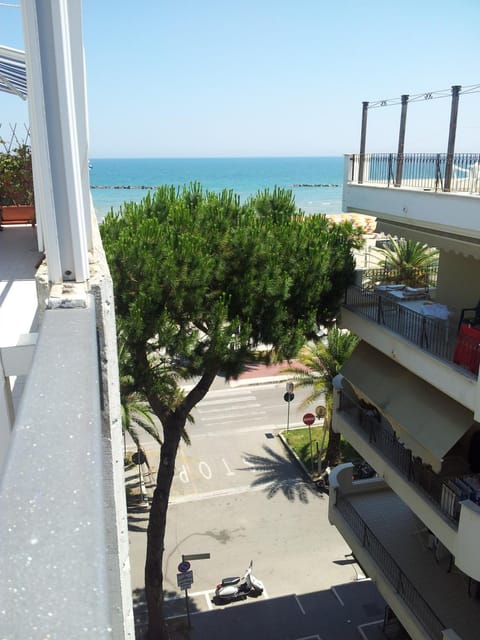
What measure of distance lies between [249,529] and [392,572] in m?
7.84

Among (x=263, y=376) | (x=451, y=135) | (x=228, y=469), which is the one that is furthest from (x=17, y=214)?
(x=263, y=376)

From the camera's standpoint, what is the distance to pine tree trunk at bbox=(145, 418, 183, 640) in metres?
13.2

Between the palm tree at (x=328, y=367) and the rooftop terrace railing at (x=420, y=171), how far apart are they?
7222 mm

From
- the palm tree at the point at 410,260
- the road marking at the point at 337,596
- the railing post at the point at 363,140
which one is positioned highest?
the railing post at the point at 363,140

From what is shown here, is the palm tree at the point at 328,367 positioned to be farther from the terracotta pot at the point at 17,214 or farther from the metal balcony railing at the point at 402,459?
the terracotta pot at the point at 17,214

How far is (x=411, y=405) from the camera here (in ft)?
33.9

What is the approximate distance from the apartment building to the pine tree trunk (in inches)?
153

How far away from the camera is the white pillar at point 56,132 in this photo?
2260 mm

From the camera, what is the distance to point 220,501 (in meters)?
19.3

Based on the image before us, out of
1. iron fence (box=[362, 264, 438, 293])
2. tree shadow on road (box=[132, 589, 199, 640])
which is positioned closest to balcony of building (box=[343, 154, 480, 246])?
iron fence (box=[362, 264, 438, 293])

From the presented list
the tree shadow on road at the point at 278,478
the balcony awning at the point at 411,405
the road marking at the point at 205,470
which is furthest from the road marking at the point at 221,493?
the balcony awning at the point at 411,405

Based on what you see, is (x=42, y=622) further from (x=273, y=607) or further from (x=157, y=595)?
(x=273, y=607)

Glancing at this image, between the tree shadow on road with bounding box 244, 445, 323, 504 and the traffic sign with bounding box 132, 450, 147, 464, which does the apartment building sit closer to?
the tree shadow on road with bounding box 244, 445, 323, 504

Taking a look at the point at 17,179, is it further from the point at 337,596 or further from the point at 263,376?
the point at 263,376
